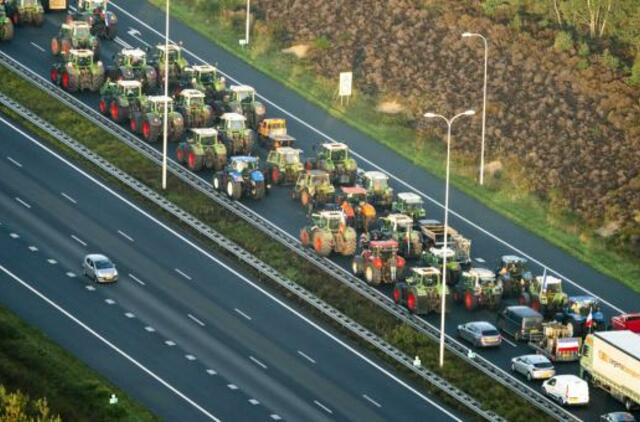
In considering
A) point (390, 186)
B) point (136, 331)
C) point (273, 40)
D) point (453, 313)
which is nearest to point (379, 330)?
point (453, 313)

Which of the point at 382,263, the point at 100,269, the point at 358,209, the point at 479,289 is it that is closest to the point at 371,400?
the point at 479,289

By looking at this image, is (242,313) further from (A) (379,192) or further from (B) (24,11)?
(B) (24,11)

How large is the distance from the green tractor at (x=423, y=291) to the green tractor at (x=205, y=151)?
22.1 meters

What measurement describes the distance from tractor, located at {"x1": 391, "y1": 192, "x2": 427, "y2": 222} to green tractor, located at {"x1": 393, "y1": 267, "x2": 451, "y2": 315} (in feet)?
36.3

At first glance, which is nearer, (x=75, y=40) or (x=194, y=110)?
(x=194, y=110)

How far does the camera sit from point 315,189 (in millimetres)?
139375

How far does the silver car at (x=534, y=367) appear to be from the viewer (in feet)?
392

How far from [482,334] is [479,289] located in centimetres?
509

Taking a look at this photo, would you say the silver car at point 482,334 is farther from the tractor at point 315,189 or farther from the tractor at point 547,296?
the tractor at point 315,189

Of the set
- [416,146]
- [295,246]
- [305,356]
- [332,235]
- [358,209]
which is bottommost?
[416,146]

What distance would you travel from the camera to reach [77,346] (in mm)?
119312

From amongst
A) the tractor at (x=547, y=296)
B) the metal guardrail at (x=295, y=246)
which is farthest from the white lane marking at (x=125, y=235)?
the tractor at (x=547, y=296)

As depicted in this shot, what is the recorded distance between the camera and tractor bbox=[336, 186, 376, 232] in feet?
450

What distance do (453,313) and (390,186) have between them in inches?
808
